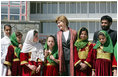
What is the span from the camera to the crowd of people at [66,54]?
17.9 feet

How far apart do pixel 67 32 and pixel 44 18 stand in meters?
17.4

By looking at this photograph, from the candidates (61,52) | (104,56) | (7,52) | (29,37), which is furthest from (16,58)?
(104,56)

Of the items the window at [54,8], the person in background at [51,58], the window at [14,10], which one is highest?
the window at [54,8]

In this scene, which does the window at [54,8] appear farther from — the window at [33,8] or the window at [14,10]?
the window at [14,10]

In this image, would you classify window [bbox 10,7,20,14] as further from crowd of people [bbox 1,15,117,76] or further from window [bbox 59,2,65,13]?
crowd of people [bbox 1,15,117,76]

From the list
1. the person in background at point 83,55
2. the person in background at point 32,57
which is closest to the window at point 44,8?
the person in background at point 32,57

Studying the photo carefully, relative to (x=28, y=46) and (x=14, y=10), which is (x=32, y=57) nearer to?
(x=28, y=46)

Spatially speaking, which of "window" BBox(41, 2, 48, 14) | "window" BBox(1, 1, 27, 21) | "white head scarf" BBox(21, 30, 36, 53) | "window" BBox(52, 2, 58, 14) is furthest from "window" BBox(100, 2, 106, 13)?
"white head scarf" BBox(21, 30, 36, 53)

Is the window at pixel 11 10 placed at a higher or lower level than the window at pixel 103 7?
lower

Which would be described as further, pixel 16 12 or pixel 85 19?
pixel 85 19

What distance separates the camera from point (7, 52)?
232 inches

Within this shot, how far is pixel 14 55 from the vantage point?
5895mm

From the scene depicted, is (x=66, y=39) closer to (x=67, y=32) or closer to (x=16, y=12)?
(x=67, y=32)

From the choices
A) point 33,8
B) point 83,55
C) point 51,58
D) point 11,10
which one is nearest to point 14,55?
point 51,58
